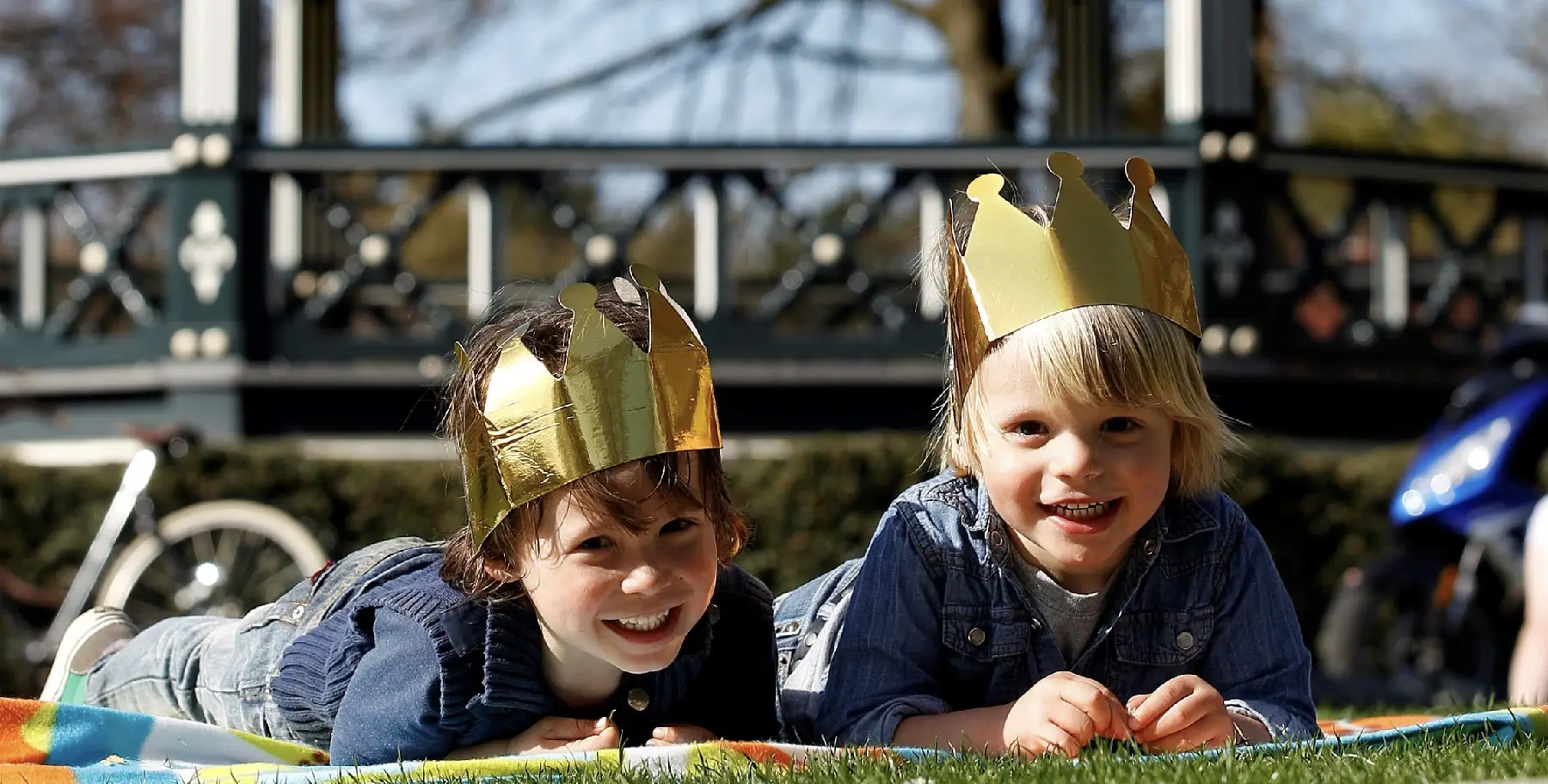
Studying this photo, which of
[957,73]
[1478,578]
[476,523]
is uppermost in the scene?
[957,73]

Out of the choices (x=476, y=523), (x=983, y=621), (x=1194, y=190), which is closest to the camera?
(x=476, y=523)

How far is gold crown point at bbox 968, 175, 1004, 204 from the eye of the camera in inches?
119

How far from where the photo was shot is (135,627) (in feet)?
13.3

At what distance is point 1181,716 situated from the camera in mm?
2721

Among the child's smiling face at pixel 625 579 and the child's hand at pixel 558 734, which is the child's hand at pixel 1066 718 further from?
the child's hand at pixel 558 734

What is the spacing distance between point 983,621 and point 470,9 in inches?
572

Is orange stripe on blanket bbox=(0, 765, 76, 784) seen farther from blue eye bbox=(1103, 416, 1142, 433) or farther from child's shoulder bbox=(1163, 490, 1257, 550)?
child's shoulder bbox=(1163, 490, 1257, 550)

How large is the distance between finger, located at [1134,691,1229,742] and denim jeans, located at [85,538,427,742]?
1.31m

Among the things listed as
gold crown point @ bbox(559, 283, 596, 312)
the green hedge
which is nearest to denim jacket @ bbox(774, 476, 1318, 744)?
gold crown point @ bbox(559, 283, 596, 312)

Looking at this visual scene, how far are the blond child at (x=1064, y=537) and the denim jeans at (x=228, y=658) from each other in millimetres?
812

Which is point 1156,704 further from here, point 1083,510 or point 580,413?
point 580,413

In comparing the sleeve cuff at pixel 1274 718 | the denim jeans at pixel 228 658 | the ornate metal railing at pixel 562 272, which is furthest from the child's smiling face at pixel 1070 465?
the ornate metal railing at pixel 562 272

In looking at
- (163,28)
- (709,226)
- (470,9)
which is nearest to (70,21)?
(163,28)

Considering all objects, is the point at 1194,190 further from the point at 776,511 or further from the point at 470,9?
the point at 470,9
